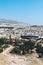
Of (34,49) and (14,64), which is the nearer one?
(14,64)

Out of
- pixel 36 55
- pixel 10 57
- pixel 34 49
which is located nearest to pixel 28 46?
pixel 34 49

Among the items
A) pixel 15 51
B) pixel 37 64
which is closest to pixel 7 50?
pixel 15 51

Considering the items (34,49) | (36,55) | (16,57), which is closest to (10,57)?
(16,57)

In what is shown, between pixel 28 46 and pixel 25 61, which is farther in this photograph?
pixel 28 46

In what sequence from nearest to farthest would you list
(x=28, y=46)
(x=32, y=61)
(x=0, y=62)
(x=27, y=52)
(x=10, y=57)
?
(x=0, y=62) → (x=32, y=61) → (x=10, y=57) → (x=27, y=52) → (x=28, y=46)

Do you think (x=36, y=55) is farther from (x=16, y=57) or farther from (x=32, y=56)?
(x=16, y=57)

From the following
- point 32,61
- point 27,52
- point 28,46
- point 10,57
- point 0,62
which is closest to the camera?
point 0,62

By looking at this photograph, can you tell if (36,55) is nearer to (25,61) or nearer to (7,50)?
(25,61)

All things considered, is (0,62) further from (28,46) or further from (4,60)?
(28,46)
